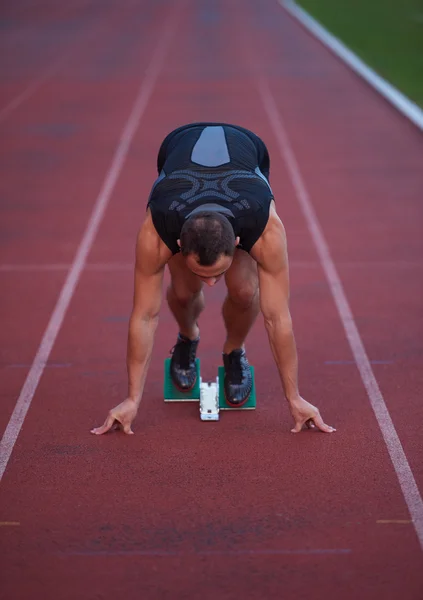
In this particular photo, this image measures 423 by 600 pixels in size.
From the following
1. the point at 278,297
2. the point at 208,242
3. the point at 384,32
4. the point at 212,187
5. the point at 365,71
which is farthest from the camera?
the point at 384,32

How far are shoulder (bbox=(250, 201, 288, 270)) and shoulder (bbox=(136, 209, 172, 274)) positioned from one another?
1.31ft

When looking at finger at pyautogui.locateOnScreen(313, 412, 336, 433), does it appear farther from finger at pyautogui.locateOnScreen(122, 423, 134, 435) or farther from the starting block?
finger at pyautogui.locateOnScreen(122, 423, 134, 435)

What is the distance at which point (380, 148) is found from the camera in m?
Answer: 11.6

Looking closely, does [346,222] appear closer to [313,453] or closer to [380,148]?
[380,148]

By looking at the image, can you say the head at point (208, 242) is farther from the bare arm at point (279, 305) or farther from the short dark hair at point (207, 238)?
the bare arm at point (279, 305)

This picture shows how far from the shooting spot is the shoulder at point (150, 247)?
4176mm

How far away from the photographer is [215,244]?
12.4ft

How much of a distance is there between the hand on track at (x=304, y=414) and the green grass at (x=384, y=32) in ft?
35.0

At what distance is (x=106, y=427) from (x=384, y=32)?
73.1 ft

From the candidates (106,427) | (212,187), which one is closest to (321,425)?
(106,427)

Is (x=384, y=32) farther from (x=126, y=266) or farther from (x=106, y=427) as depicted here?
(x=106, y=427)

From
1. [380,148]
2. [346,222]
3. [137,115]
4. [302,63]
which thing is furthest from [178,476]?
[302,63]

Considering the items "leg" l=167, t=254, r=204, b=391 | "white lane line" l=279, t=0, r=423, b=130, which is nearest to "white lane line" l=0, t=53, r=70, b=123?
"white lane line" l=279, t=0, r=423, b=130

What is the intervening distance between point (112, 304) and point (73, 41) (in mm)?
18279
